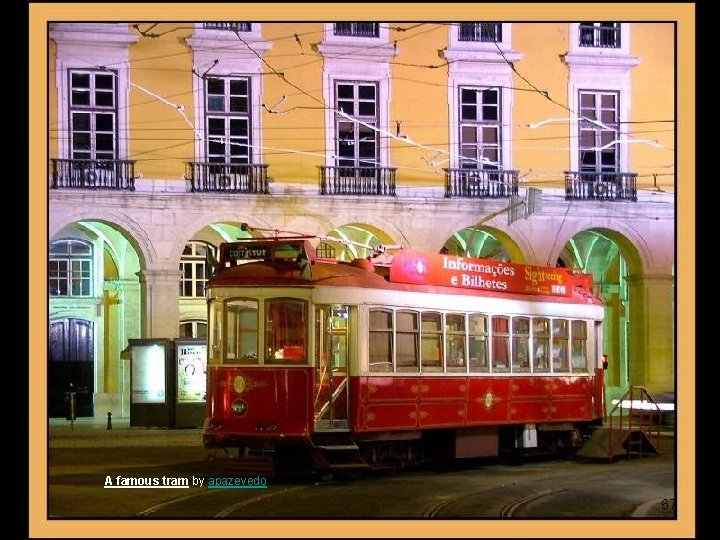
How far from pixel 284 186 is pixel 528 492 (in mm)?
14421

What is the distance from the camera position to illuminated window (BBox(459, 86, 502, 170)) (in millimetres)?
31891

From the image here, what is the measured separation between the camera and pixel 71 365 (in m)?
34.5

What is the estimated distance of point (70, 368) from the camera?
34.5 m

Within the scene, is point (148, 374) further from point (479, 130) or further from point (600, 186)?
point (600, 186)

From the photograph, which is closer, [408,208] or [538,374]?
[538,374]

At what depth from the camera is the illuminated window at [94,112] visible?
30.3m

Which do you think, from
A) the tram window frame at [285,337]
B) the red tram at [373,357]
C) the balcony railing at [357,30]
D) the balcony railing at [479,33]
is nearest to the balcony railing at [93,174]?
the balcony railing at [357,30]

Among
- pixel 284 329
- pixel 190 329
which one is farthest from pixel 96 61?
pixel 284 329

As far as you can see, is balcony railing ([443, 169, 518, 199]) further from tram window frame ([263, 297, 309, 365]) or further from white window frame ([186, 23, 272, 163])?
tram window frame ([263, 297, 309, 365])

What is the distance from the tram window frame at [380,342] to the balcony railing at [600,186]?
44.2 ft

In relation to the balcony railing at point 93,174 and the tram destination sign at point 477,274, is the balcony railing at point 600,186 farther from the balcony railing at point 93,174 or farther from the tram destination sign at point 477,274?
the balcony railing at point 93,174
